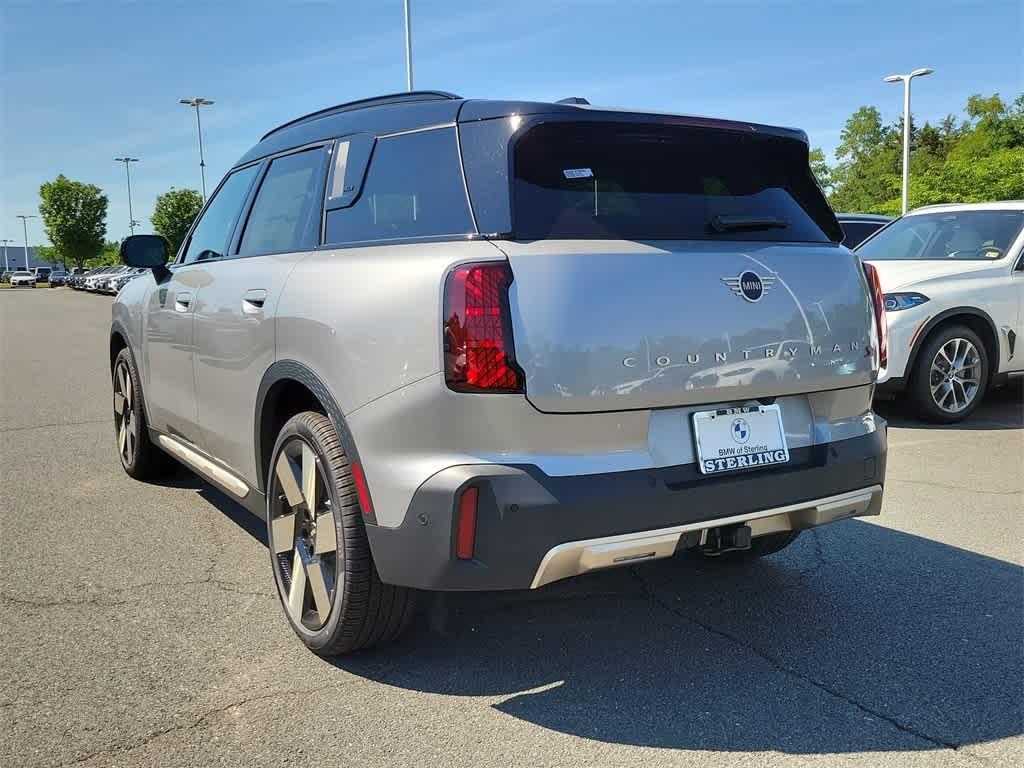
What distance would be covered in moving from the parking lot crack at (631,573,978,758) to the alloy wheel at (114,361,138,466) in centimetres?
323

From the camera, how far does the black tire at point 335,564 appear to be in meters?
2.84

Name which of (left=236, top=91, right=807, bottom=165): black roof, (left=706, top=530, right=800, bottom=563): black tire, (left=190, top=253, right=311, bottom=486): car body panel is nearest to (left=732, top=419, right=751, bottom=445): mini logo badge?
(left=236, top=91, right=807, bottom=165): black roof

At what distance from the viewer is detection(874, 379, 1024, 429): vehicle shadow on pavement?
288 inches

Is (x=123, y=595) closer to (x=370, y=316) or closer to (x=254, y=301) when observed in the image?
(x=254, y=301)

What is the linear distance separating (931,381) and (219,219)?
18.3 ft

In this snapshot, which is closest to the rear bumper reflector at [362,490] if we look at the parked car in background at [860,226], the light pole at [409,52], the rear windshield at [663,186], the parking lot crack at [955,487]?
the rear windshield at [663,186]

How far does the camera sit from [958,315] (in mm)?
7438

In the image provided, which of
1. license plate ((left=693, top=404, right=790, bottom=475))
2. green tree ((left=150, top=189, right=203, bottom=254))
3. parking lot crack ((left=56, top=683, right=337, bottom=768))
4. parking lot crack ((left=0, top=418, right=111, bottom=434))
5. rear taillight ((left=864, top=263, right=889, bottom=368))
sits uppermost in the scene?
green tree ((left=150, top=189, right=203, bottom=254))

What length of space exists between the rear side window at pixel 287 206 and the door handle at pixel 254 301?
0.20 metres

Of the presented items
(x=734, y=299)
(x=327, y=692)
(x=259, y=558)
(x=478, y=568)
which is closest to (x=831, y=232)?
(x=734, y=299)

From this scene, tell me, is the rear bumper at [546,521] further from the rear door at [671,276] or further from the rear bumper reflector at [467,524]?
the rear door at [671,276]

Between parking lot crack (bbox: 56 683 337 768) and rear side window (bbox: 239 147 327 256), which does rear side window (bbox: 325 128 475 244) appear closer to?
rear side window (bbox: 239 147 327 256)

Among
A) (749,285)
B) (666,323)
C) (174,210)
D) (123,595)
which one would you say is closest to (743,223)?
(749,285)

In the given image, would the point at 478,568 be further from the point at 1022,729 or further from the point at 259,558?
the point at 259,558
